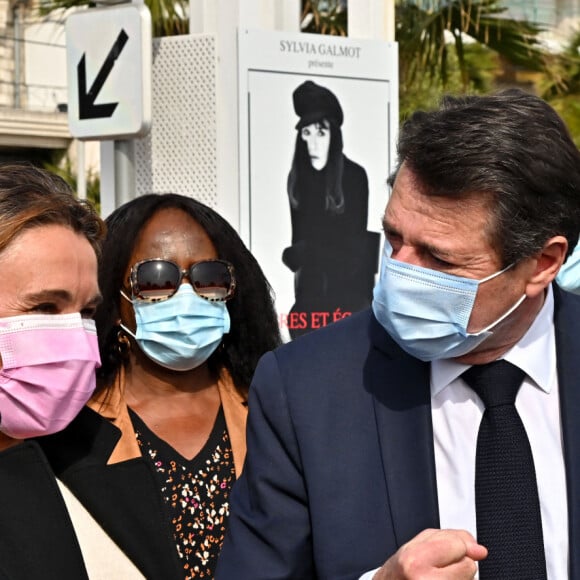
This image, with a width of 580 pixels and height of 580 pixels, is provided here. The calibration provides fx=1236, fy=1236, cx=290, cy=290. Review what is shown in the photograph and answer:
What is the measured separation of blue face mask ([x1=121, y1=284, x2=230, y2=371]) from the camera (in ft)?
11.9

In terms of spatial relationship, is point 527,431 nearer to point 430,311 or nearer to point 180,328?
point 430,311

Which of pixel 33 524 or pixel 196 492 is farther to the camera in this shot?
pixel 196 492

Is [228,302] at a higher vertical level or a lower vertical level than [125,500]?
higher

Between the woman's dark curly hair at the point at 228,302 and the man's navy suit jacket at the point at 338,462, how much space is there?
1.46 meters

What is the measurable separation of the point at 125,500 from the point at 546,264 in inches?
41.0

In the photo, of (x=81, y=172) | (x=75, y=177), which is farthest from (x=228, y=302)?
(x=75, y=177)

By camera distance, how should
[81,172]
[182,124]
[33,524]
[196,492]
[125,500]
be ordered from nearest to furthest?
[33,524] → [125,500] → [196,492] → [182,124] → [81,172]

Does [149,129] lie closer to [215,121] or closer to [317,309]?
[215,121]

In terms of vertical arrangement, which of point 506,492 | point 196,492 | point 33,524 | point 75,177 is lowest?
point 196,492

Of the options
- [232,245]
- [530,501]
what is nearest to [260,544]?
[530,501]

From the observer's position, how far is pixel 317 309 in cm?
543

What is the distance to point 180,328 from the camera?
3.62 m

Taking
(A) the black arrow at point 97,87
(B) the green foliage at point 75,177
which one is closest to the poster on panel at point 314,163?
(A) the black arrow at point 97,87

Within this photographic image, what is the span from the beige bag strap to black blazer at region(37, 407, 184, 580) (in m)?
0.01
